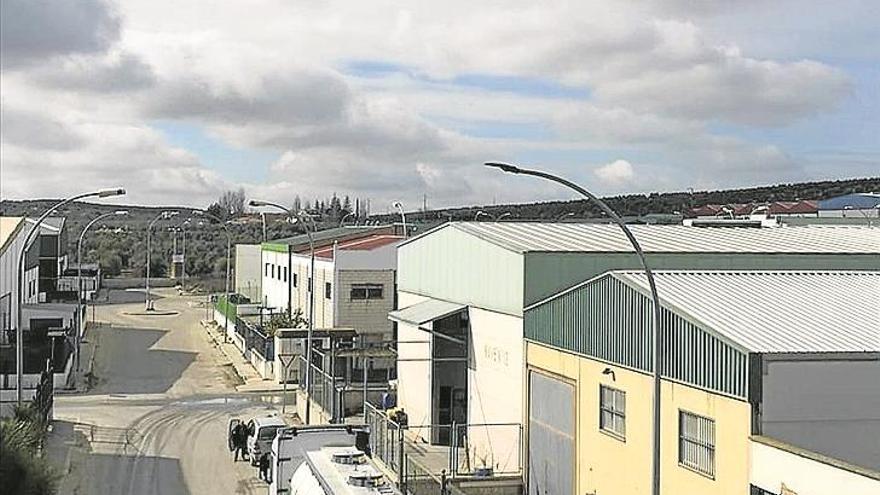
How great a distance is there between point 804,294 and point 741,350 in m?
6.15

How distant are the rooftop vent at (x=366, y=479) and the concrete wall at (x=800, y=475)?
19.8 ft

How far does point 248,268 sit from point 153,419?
1891 inches

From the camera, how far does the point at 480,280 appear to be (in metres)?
32.6

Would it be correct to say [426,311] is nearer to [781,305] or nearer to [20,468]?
[781,305]

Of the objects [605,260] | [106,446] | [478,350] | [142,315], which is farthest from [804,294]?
[142,315]

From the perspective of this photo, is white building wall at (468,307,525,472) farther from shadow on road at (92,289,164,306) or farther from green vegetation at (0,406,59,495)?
shadow on road at (92,289,164,306)

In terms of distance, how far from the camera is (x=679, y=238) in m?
34.1

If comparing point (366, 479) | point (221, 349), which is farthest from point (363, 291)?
point (366, 479)

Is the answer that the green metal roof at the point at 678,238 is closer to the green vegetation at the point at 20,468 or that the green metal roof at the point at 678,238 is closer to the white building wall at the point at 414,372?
the white building wall at the point at 414,372

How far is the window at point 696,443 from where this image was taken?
65.6 feet

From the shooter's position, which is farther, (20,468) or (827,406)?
(827,406)

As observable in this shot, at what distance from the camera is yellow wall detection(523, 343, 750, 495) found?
19.2 m

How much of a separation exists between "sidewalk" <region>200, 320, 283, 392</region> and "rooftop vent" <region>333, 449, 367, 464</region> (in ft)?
90.5

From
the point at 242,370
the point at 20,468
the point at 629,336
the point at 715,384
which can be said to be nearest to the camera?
the point at 20,468
